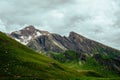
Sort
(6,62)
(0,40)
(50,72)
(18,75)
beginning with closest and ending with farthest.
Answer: (18,75) < (6,62) < (50,72) < (0,40)

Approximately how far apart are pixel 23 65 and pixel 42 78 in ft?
60.7

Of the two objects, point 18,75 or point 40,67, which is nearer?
point 18,75

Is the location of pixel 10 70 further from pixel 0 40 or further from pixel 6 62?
pixel 0 40

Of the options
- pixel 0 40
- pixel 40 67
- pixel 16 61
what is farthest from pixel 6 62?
pixel 0 40

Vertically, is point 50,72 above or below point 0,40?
below

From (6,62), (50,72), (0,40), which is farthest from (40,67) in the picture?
(0,40)

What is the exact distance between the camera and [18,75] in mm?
126188

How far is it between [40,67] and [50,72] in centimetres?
638

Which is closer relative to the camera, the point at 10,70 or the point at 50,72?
the point at 10,70

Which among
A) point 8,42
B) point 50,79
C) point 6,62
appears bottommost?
point 50,79

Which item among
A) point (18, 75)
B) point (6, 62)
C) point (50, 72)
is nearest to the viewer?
point (18, 75)

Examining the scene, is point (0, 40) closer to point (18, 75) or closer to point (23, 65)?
point (23, 65)

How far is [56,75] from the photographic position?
146 m

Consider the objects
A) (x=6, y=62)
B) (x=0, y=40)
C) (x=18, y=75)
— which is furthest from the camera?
(x=0, y=40)
